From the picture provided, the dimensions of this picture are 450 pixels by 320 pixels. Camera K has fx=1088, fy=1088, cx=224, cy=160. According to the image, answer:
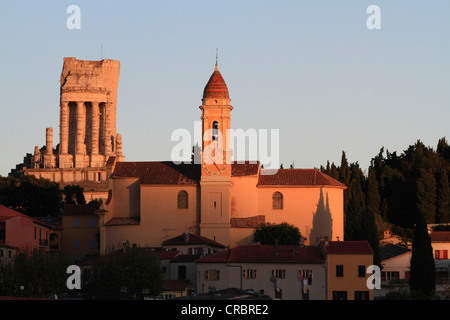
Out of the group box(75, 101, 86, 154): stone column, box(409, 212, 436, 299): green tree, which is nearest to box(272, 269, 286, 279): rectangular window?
box(409, 212, 436, 299): green tree

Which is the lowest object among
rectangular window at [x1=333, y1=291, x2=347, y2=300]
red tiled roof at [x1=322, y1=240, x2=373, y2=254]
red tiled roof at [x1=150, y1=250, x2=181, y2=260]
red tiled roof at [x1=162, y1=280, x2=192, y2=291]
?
rectangular window at [x1=333, y1=291, x2=347, y2=300]

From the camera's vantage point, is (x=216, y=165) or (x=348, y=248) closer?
(x=348, y=248)

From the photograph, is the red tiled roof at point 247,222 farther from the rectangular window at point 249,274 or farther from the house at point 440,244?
the house at point 440,244

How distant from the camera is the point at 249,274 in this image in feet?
230


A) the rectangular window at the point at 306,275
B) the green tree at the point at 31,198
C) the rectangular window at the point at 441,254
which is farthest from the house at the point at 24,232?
the rectangular window at the point at 441,254

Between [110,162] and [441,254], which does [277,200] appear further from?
[110,162]

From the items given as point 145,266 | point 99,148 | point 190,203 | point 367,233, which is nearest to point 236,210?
point 190,203

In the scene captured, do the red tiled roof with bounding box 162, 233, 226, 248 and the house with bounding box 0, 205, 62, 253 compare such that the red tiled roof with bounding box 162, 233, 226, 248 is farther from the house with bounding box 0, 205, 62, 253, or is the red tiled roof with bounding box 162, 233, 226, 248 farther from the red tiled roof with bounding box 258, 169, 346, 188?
the house with bounding box 0, 205, 62, 253

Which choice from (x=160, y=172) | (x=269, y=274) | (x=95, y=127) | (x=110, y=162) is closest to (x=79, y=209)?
(x=110, y=162)

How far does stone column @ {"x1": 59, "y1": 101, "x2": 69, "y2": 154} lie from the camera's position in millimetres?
124812

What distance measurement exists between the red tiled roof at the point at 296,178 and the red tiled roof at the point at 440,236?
27.2 ft

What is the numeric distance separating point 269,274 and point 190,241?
11.7 m

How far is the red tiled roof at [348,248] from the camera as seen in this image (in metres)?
69.4

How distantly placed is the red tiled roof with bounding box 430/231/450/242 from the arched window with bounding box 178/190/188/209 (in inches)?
775
